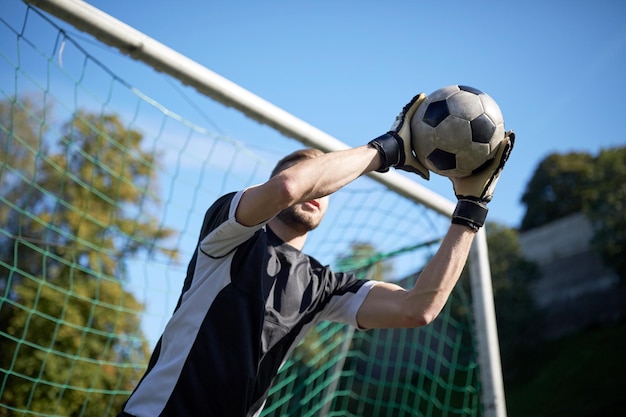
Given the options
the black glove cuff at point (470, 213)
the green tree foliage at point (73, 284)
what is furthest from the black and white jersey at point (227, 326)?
the green tree foliage at point (73, 284)

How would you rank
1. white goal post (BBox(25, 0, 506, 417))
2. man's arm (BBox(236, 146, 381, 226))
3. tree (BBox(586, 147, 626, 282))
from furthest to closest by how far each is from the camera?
tree (BBox(586, 147, 626, 282))
white goal post (BBox(25, 0, 506, 417))
man's arm (BBox(236, 146, 381, 226))

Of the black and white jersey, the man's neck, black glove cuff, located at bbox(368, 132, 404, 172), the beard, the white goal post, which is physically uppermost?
the white goal post

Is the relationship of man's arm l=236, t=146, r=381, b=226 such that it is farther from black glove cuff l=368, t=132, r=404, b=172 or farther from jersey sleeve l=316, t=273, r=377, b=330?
jersey sleeve l=316, t=273, r=377, b=330

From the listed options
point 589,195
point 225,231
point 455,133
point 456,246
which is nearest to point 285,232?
point 225,231

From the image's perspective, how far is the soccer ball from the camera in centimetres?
229

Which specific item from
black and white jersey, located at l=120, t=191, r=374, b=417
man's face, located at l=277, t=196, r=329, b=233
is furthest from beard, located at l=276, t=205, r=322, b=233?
black and white jersey, located at l=120, t=191, r=374, b=417

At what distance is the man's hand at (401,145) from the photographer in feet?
7.32

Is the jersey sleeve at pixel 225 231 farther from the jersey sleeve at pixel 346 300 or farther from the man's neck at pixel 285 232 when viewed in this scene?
the jersey sleeve at pixel 346 300

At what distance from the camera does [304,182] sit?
6.88 feet

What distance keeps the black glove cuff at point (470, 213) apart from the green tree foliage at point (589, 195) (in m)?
20.5

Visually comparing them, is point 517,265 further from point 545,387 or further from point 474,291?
point 474,291

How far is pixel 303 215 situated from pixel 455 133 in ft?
2.44

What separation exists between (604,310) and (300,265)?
21.0 m

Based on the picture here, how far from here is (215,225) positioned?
7.73ft
